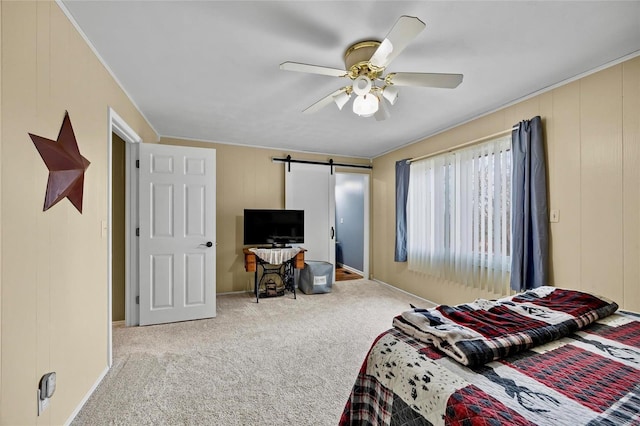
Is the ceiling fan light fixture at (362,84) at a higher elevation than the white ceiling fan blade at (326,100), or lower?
lower

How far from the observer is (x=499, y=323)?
126 cm

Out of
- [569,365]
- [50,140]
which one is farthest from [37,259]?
[569,365]

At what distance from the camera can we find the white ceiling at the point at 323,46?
1654 millimetres

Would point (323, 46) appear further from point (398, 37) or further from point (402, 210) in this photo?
point (402, 210)

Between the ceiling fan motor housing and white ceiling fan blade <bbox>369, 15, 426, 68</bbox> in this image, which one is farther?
the ceiling fan motor housing

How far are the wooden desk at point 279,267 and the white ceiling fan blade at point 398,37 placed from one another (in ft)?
10.5

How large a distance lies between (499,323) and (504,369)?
1.01 feet

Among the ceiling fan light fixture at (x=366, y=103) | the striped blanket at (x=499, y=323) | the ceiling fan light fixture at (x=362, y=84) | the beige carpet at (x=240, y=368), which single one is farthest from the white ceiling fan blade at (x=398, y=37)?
the beige carpet at (x=240, y=368)

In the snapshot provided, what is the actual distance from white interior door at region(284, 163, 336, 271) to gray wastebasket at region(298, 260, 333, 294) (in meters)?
0.49

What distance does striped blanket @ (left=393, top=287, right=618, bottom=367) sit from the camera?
1061 mm

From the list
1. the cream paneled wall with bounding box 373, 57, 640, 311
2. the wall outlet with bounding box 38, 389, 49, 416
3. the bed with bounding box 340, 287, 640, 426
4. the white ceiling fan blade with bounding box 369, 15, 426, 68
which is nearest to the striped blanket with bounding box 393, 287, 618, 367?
the bed with bounding box 340, 287, 640, 426

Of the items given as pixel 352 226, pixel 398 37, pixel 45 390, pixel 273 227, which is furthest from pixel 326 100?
pixel 352 226

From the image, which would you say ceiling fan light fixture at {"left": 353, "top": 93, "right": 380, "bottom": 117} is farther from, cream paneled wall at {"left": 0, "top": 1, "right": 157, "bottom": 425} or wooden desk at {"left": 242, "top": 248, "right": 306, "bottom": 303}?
wooden desk at {"left": 242, "top": 248, "right": 306, "bottom": 303}

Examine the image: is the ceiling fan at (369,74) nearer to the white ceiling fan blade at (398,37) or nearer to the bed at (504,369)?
the white ceiling fan blade at (398,37)
